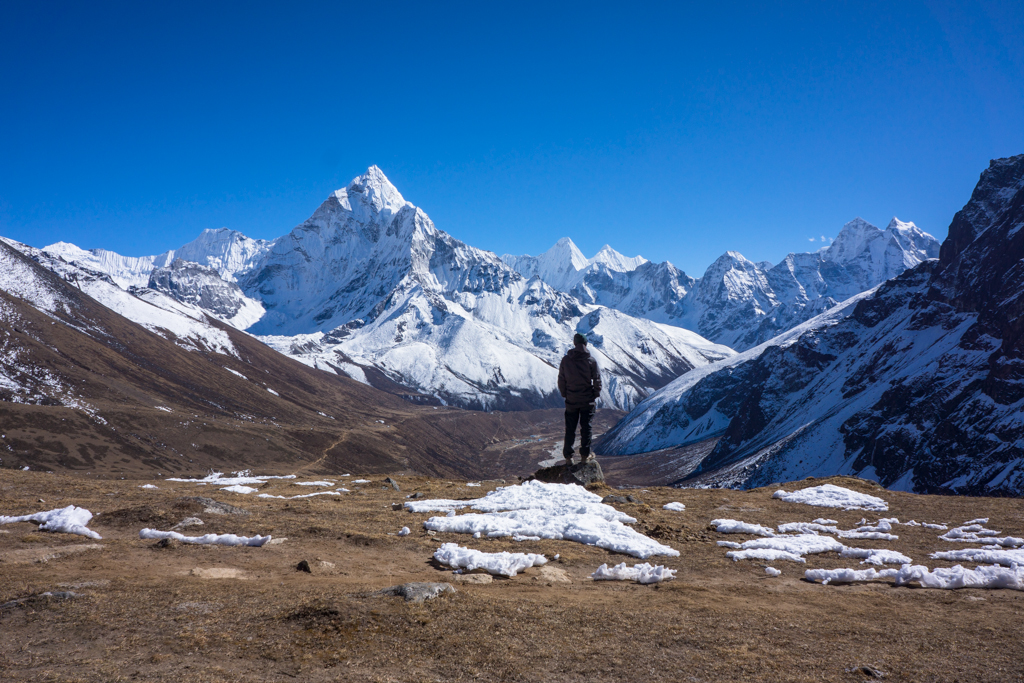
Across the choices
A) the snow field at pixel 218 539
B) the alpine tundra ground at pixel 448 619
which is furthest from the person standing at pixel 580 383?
the snow field at pixel 218 539

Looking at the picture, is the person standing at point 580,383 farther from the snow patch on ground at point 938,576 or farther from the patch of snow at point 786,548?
the snow patch on ground at point 938,576

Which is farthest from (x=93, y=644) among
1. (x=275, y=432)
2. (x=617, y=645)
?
(x=275, y=432)

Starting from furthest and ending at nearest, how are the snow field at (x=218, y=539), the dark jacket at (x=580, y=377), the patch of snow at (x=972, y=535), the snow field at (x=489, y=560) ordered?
1. the dark jacket at (x=580, y=377)
2. the patch of snow at (x=972, y=535)
3. the snow field at (x=218, y=539)
4. the snow field at (x=489, y=560)

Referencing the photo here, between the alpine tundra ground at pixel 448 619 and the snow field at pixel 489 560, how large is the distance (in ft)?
1.01

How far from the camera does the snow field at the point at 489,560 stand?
1305 centimetres

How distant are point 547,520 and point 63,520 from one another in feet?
46.9

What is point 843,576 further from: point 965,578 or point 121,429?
point 121,429

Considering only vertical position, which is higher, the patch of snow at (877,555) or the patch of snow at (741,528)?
the patch of snow at (877,555)

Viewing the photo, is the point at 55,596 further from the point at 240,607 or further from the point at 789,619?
the point at 789,619

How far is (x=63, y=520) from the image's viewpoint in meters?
15.7

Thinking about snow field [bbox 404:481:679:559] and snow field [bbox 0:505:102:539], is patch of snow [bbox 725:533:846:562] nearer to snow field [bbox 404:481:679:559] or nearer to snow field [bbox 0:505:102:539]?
snow field [bbox 404:481:679:559]

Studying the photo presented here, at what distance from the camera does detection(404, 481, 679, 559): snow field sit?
1602 centimetres

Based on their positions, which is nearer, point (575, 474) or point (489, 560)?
point (489, 560)

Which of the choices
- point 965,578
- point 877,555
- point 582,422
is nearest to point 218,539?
point 582,422
